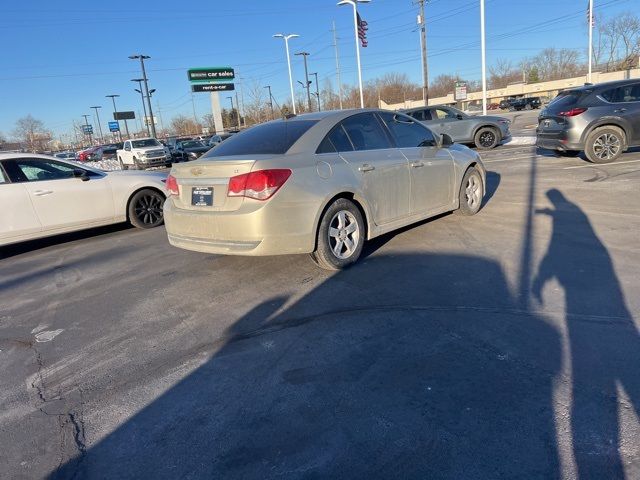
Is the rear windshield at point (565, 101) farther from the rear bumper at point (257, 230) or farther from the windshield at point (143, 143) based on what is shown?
the windshield at point (143, 143)

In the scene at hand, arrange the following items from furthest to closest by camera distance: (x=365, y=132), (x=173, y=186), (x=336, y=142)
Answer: (x=365, y=132)
(x=173, y=186)
(x=336, y=142)

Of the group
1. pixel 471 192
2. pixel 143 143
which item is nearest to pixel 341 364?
pixel 471 192

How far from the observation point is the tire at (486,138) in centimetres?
1711

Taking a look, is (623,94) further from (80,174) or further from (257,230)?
(80,174)

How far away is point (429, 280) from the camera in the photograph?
14.5 ft

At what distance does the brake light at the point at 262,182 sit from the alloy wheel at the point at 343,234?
716 mm

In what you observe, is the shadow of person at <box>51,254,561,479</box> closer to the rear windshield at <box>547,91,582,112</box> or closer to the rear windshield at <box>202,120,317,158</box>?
the rear windshield at <box>202,120,317,158</box>

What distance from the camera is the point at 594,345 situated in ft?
10.1

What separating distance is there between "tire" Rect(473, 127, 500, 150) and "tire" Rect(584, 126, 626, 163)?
6665 millimetres

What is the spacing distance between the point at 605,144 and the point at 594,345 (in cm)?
922

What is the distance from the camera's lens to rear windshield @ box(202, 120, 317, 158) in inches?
185

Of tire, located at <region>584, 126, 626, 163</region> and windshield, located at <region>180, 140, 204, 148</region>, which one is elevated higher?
windshield, located at <region>180, 140, 204, 148</region>

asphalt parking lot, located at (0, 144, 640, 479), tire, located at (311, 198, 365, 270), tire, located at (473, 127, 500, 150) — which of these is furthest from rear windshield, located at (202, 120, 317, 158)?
tire, located at (473, 127, 500, 150)

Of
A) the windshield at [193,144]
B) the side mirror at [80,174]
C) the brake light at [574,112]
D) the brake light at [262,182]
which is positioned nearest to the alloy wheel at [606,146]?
the brake light at [574,112]
